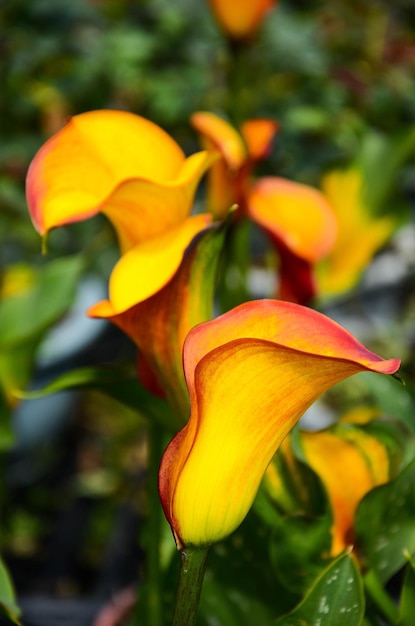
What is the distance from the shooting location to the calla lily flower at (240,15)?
58cm

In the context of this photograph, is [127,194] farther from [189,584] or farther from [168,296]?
[189,584]

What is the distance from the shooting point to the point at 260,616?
443 millimetres

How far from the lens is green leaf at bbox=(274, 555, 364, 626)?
32 cm

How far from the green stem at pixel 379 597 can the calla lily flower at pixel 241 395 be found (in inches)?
5.2

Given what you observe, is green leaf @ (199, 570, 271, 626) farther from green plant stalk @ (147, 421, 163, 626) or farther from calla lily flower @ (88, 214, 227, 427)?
calla lily flower @ (88, 214, 227, 427)

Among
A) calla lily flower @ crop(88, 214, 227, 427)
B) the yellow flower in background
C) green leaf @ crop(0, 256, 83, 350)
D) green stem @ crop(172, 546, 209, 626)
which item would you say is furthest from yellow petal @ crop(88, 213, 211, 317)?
the yellow flower in background

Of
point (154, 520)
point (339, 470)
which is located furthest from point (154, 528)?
point (339, 470)

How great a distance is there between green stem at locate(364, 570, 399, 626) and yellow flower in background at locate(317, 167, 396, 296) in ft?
1.14

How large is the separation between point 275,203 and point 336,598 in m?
0.26

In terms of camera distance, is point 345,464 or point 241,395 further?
point 345,464

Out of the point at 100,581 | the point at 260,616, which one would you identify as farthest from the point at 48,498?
the point at 260,616

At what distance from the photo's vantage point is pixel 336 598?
32 centimetres

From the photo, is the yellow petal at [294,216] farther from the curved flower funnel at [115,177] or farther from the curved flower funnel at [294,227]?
the curved flower funnel at [115,177]

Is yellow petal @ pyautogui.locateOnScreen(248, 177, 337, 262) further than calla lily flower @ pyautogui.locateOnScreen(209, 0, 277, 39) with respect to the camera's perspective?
No
